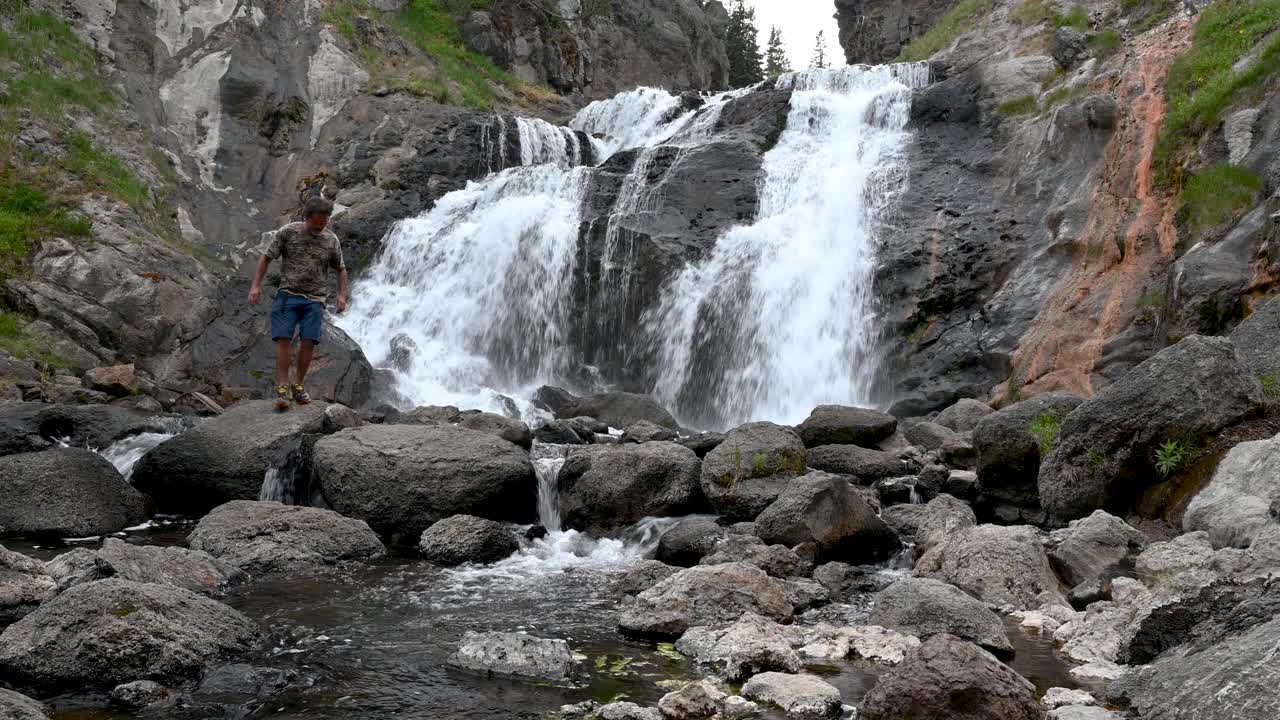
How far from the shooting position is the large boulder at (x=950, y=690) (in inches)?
159

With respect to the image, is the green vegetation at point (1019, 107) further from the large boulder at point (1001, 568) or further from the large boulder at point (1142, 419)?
the large boulder at point (1001, 568)

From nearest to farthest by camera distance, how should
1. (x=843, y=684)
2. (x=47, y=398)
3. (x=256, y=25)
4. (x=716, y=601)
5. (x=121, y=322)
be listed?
(x=843, y=684), (x=716, y=601), (x=47, y=398), (x=121, y=322), (x=256, y=25)

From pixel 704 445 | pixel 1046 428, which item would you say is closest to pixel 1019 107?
pixel 704 445

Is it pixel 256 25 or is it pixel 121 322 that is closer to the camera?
pixel 121 322

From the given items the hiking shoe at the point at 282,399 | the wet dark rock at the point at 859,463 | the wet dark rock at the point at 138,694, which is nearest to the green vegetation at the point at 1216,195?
the wet dark rock at the point at 859,463

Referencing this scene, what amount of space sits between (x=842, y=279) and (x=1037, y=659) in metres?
13.7

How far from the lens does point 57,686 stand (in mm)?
4590

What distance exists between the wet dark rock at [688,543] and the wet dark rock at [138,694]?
4.55 meters

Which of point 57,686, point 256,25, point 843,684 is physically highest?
point 256,25

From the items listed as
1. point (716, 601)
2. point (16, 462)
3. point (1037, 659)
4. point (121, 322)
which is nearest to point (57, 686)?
point (716, 601)

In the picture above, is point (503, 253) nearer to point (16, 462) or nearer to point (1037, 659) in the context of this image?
point (16, 462)

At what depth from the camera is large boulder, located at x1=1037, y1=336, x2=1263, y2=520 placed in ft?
24.8

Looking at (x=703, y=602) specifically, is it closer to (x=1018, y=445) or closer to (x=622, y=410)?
(x=1018, y=445)

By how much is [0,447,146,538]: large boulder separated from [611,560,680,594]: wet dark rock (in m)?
5.16
